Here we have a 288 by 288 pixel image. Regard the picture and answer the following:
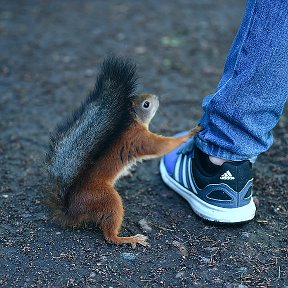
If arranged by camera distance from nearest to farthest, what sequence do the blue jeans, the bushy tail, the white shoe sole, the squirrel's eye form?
the blue jeans
the bushy tail
the white shoe sole
the squirrel's eye

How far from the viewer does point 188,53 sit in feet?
12.9

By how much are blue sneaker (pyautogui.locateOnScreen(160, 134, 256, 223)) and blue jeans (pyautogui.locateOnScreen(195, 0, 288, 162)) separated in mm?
69

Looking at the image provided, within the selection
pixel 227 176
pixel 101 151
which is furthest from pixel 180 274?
pixel 101 151

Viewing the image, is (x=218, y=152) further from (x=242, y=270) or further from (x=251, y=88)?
(x=242, y=270)

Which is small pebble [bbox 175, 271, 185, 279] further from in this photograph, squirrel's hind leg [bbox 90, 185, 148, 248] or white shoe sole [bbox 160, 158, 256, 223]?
white shoe sole [bbox 160, 158, 256, 223]

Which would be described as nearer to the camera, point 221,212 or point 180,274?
point 180,274

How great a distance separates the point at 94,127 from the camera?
6.42 feet

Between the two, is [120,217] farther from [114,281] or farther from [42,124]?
[42,124]

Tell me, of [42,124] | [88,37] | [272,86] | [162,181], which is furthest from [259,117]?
[88,37]

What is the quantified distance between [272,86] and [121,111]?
1.92ft

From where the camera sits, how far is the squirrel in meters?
1.92

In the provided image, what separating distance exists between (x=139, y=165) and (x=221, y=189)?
2.11ft

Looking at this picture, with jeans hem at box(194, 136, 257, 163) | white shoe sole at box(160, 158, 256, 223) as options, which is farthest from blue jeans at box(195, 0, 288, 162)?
white shoe sole at box(160, 158, 256, 223)

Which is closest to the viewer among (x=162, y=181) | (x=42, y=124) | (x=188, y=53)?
(x=162, y=181)
